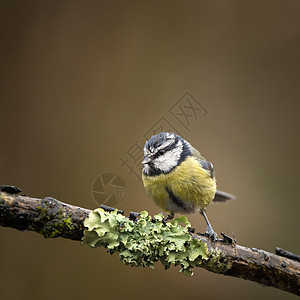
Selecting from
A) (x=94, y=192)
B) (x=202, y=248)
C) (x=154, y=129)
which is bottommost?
(x=94, y=192)

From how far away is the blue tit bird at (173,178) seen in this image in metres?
1.16

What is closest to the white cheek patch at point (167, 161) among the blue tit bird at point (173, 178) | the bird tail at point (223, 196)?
the blue tit bird at point (173, 178)

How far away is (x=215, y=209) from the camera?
155cm

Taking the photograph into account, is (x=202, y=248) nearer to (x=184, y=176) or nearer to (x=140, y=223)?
(x=140, y=223)

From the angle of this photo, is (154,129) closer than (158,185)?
No

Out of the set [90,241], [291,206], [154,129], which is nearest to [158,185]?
[154,129]

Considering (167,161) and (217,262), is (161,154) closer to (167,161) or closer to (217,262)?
(167,161)

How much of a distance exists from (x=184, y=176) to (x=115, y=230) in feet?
1.43

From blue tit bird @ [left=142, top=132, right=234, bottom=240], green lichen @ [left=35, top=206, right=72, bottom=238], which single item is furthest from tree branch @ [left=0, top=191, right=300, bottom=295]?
blue tit bird @ [left=142, top=132, right=234, bottom=240]

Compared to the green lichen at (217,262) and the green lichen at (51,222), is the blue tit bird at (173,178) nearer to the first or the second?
the green lichen at (217,262)

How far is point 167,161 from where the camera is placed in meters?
1.19

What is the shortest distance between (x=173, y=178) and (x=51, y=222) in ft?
1.67

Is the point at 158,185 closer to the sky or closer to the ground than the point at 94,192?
closer to the sky

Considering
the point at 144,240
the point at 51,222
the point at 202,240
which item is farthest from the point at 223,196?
the point at 51,222
